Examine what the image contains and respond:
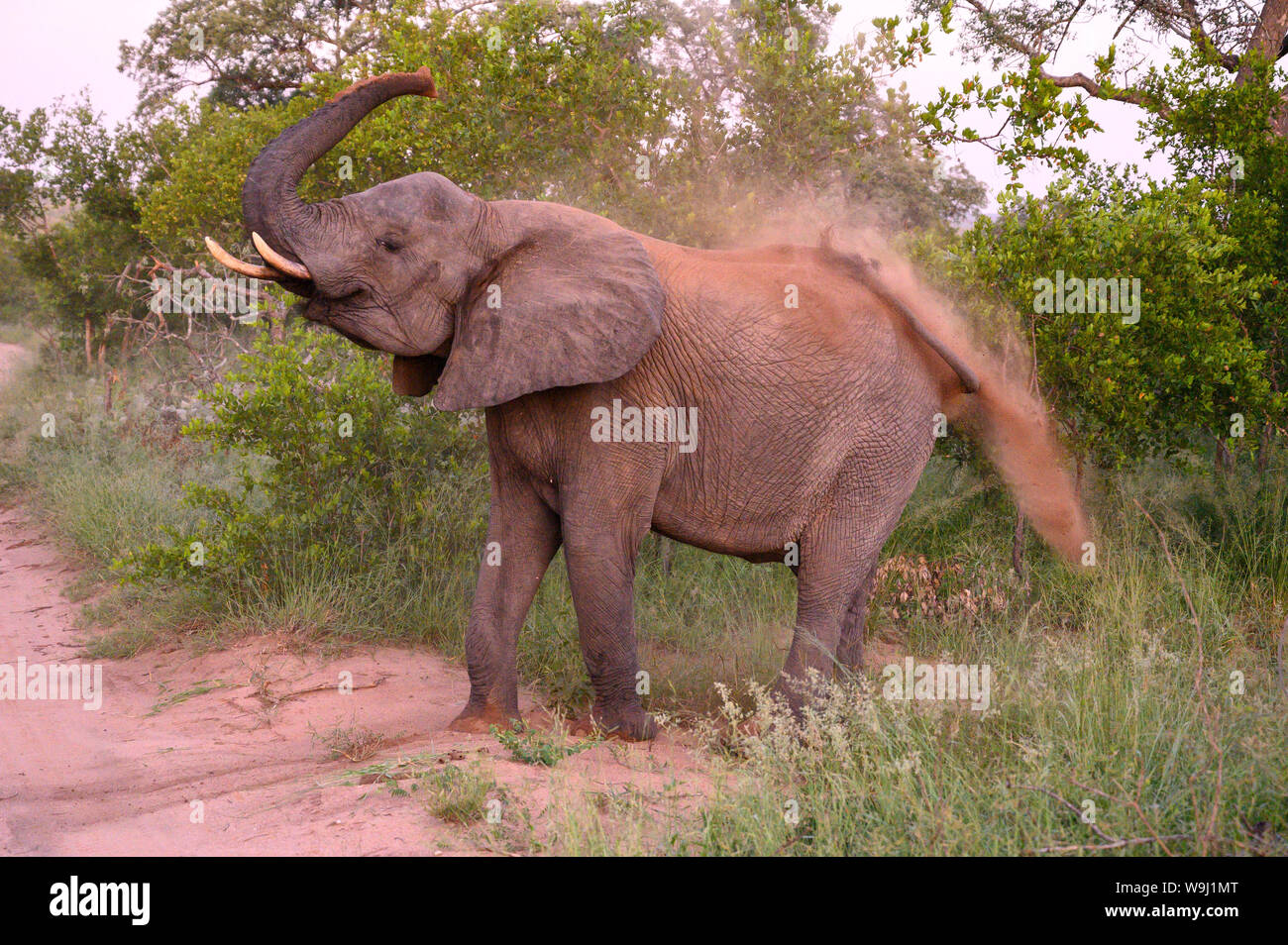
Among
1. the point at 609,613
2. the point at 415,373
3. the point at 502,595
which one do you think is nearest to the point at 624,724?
the point at 609,613

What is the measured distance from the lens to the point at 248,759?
5402mm

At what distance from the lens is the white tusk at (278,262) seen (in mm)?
4539

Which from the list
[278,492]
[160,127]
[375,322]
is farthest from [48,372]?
[375,322]

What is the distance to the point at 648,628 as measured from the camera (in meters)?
7.18

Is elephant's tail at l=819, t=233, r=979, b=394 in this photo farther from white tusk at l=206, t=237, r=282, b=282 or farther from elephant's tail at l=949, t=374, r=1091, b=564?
white tusk at l=206, t=237, r=282, b=282

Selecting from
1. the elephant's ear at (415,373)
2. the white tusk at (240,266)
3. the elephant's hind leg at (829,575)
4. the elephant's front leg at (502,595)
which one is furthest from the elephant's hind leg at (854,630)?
the white tusk at (240,266)

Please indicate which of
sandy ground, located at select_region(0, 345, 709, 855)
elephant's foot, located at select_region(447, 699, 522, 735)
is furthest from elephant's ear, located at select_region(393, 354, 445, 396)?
sandy ground, located at select_region(0, 345, 709, 855)

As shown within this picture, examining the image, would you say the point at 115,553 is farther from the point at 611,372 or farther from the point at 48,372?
the point at 48,372

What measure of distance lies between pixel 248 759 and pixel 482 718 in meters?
1.12

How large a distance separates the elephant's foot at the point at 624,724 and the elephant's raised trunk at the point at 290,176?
252 centimetres

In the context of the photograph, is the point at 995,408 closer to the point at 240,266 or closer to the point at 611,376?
the point at 611,376

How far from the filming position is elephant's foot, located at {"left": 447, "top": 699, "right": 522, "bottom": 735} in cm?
541

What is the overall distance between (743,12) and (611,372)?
4270 mm

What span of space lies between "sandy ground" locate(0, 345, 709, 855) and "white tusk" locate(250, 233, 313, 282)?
6.82 feet
